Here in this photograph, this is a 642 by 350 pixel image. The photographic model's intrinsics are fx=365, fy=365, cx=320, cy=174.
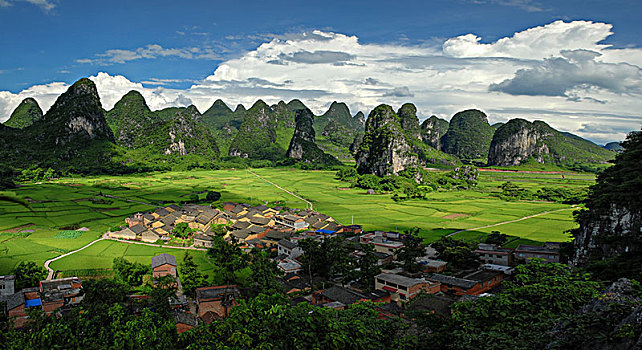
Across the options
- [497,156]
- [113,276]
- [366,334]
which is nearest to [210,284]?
[113,276]

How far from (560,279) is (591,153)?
163 metres

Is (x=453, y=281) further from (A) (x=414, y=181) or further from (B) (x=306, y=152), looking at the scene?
(B) (x=306, y=152)

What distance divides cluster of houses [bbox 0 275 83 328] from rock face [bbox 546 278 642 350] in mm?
20844

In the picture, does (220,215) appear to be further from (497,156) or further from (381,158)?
(497,156)

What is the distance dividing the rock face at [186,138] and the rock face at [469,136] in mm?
94388

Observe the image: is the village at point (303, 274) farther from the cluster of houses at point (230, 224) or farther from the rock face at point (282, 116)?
the rock face at point (282, 116)

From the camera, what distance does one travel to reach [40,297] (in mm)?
20375

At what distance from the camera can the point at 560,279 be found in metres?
9.43

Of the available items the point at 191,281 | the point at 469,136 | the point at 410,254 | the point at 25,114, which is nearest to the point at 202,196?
the point at 191,281

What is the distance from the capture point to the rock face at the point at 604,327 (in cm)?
518

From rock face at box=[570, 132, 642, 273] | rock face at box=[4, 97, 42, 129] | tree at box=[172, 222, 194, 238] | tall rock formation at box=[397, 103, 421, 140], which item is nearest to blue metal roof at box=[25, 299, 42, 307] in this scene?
tree at box=[172, 222, 194, 238]

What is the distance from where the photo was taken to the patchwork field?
30.1 m

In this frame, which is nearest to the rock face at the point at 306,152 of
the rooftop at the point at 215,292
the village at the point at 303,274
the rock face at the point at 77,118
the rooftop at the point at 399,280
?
the rock face at the point at 77,118

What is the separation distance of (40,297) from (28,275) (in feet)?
12.5
